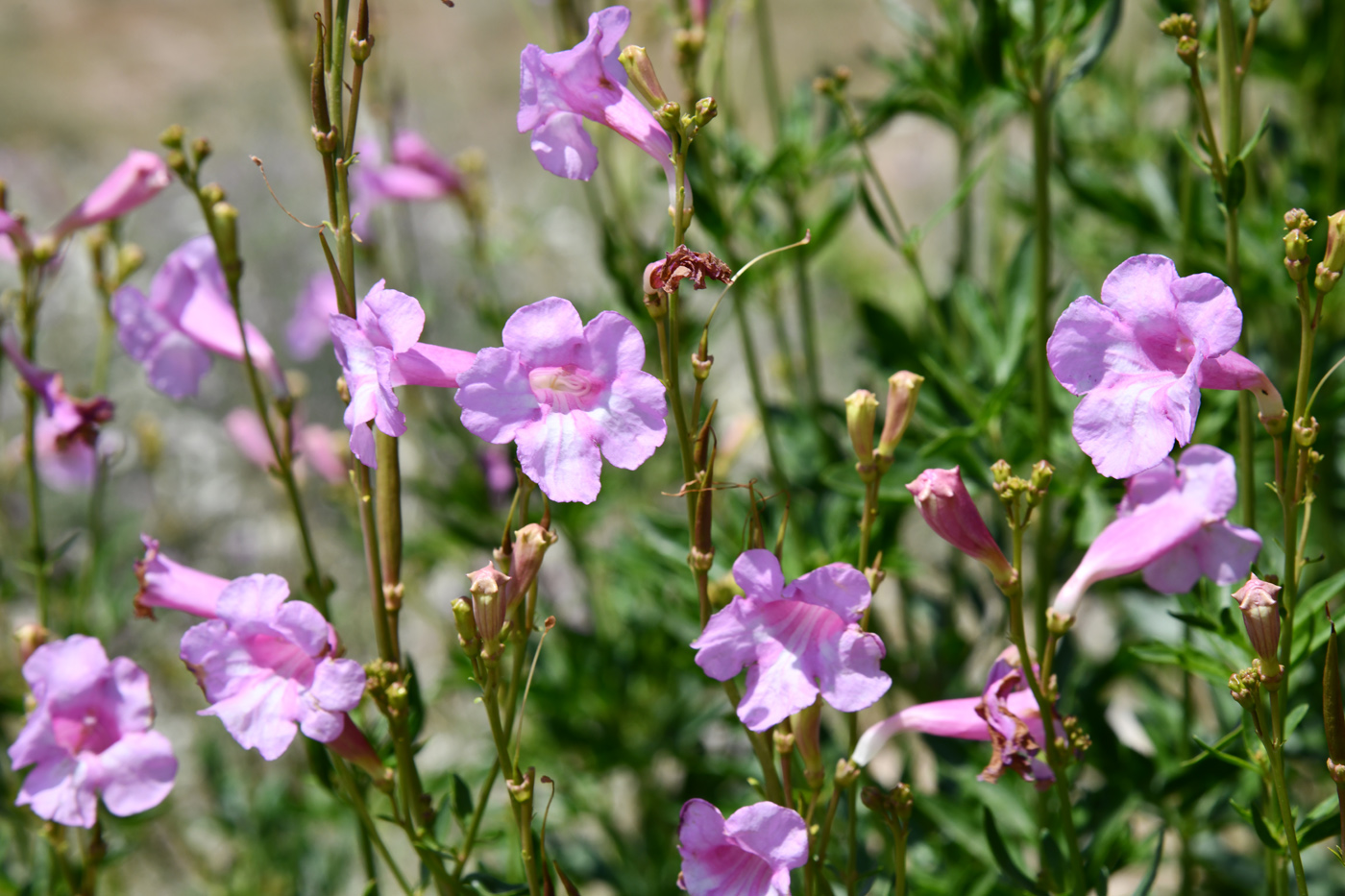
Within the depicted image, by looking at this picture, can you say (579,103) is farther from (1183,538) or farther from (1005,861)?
(1005,861)

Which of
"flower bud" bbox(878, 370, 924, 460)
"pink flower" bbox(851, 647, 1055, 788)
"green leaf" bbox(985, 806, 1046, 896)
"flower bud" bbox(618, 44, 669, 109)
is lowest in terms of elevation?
"green leaf" bbox(985, 806, 1046, 896)

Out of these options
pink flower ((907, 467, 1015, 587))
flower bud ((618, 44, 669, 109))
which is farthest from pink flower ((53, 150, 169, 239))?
pink flower ((907, 467, 1015, 587))

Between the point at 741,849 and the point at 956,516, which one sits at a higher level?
the point at 956,516

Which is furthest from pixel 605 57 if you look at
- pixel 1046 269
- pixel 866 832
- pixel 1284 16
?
pixel 1284 16

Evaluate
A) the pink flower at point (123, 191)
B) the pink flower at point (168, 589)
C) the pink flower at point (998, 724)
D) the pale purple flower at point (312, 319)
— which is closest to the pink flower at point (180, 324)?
the pink flower at point (123, 191)

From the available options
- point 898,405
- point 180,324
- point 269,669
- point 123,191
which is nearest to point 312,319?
point 123,191

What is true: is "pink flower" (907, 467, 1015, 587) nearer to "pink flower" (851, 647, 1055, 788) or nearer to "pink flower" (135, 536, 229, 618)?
"pink flower" (851, 647, 1055, 788)

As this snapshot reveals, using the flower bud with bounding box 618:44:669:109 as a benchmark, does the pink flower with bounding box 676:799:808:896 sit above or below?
below
